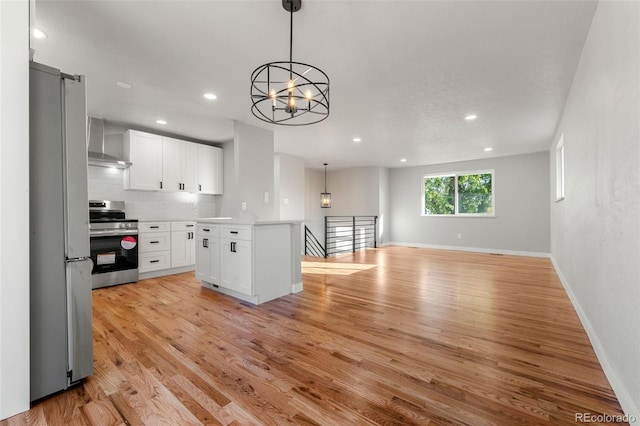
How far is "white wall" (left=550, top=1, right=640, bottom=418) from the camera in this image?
1.32 meters

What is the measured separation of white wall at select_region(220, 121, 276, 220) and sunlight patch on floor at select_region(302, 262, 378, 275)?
1.24 metres

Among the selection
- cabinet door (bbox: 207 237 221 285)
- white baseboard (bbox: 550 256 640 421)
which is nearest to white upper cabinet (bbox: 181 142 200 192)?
cabinet door (bbox: 207 237 221 285)

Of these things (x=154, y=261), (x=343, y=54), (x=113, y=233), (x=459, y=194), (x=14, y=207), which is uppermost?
(x=343, y=54)

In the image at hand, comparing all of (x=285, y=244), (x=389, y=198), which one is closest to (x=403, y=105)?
(x=285, y=244)

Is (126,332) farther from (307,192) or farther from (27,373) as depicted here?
(307,192)

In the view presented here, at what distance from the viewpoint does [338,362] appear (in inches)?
74.9

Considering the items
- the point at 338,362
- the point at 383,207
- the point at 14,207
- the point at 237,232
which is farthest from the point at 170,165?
the point at 383,207

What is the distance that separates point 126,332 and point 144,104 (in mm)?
2815

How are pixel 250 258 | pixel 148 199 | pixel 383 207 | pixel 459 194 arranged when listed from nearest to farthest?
1. pixel 250 258
2. pixel 148 199
3. pixel 459 194
4. pixel 383 207

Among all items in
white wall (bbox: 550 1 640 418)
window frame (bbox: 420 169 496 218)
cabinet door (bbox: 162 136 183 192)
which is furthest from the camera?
window frame (bbox: 420 169 496 218)

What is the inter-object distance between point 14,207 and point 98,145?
3446mm

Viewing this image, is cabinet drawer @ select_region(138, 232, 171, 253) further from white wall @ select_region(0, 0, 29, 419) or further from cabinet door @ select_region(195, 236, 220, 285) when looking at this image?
white wall @ select_region(0, 0, 29, 419)

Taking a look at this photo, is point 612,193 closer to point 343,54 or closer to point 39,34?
point 343,54

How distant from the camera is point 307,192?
9.03 m
